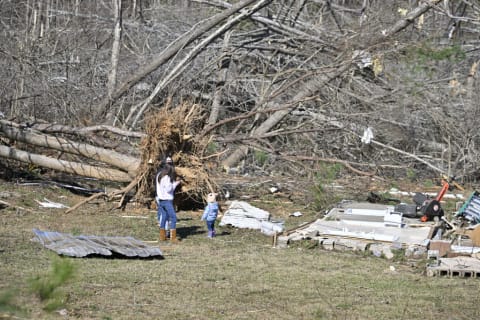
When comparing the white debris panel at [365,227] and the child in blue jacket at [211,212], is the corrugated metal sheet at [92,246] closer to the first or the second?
the child in blue jacket at [211,212]

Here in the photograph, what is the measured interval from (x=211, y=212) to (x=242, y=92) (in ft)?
21.7

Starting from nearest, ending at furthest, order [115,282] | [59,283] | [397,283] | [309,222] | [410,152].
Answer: [59,283]
[115,282]
[397,283]
[309,222]
[410,152]

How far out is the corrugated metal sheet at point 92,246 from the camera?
10.2m

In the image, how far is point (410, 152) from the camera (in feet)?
63.2

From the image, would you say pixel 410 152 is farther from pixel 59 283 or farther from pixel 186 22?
pixel 59 283

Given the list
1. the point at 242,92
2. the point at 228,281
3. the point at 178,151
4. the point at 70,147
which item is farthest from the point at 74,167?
the point at 228,281

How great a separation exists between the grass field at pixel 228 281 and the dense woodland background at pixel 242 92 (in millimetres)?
2208

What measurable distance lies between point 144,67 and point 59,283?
1435cm

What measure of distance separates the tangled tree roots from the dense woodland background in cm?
3

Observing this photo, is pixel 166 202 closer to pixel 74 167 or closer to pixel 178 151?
pixel 178 151

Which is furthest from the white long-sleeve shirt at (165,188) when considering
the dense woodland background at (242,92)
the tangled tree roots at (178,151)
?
the dense woodland background at (242,92)

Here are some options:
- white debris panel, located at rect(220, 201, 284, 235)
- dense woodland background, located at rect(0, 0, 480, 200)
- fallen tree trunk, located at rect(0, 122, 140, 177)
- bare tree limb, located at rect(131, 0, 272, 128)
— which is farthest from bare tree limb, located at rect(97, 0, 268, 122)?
Answer: white debris panel, located at rect(220, 201, 284, 235)

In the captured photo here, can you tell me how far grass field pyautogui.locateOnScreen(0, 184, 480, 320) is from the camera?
25.9ft

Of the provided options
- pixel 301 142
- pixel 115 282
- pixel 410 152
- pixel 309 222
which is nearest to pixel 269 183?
pixel 301 142
